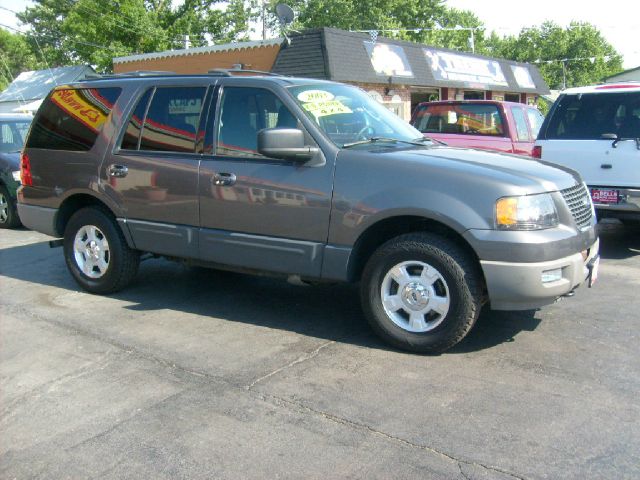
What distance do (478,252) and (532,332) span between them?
3.49ft

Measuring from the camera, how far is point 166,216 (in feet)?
17.8

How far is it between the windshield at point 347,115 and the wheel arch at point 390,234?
0.68 m

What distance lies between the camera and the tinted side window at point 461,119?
34.9 ft

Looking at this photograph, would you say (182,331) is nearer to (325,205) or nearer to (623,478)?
(325,205)

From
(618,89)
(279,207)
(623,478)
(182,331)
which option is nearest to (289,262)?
(279,207)

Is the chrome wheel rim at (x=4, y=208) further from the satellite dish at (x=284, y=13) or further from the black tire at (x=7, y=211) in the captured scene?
the satellite dish at (x=284, y=13)

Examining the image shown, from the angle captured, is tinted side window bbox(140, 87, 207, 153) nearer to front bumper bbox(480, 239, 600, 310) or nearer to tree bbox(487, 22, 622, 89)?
front bumper bbox(480, 239, 600, 310)

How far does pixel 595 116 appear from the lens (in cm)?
770

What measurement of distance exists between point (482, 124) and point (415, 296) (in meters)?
7.06

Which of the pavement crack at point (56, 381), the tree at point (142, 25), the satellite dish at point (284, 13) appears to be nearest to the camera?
the pavement crack at point (56, 381)

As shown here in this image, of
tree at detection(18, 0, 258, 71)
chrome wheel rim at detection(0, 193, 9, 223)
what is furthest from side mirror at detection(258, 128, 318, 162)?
tree at detection(18, 0, 258, 71)

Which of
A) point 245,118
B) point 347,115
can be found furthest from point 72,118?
point 347,115

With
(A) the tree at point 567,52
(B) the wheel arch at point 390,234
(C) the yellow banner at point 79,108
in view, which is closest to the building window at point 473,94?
(C) the yellow banner at point 79,108

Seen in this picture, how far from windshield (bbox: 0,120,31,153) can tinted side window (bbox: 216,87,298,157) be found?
21.3 feet
